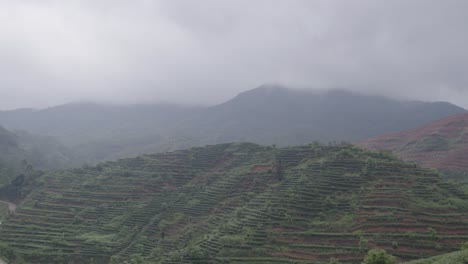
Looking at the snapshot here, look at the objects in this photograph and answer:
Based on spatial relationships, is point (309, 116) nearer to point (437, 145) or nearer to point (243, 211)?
point (437, 145)

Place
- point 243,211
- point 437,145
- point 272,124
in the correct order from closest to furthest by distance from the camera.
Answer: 1. point 243,211
2. point 437,145
3. point 272,124

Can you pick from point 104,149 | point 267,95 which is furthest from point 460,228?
point 267,95

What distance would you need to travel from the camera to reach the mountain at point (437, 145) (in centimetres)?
7988

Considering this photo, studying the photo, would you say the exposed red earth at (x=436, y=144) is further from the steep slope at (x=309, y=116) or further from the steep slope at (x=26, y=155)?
the steep slope at (x=26, y=155)

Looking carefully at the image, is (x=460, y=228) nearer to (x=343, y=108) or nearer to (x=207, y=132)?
(x=207, y=132)

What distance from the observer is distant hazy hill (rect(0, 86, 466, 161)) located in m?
143

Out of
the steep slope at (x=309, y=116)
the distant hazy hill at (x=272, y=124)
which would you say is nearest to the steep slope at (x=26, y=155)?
the distant hazy hill at (x=272, y=124)

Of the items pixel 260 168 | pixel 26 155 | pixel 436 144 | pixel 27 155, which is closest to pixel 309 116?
pixel 436 144

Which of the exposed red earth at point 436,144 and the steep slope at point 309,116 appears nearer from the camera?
the exposed red earth at point 436,144

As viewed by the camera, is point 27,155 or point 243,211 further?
point 27,155

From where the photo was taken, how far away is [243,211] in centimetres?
4291

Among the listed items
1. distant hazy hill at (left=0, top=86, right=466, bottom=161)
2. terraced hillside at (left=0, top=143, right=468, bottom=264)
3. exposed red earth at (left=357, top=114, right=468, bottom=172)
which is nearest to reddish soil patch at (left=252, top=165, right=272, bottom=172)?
terraced hillside at (left=0, top=143, right=468, bottom=264)

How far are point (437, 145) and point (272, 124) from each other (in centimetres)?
7808

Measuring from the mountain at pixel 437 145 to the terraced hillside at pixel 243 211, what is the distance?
37.4 m
